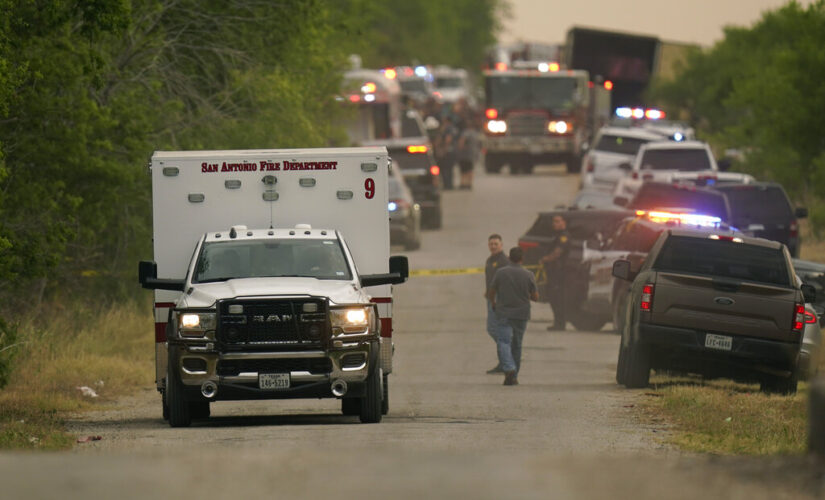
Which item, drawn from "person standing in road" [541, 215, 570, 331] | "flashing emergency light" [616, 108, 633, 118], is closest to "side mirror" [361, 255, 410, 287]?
"person standing in road" [541, 215, 570, 331]

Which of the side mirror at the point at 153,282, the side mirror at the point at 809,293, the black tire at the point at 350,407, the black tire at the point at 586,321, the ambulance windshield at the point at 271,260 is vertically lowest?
the black tire at the point at 586,321

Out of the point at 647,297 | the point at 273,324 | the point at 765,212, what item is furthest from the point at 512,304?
the point at 765,212

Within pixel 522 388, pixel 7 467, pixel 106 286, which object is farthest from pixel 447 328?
pixel 7 467

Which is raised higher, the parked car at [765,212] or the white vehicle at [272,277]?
the white vehicle at [272,277]

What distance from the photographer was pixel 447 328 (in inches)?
1067

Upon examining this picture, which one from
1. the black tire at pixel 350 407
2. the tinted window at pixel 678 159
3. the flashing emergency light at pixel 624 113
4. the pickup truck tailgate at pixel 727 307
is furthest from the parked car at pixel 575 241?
the flashing emergency light at pixel 624 113

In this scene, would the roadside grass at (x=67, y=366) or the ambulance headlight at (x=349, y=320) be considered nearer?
the ambulance headlight at (x=349, y=320)

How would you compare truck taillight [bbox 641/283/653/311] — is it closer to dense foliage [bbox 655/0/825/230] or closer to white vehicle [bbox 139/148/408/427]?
Result: white vehicle [bbox 139/148/408/427]

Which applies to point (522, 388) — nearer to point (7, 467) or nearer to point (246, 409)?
point (246, 409)

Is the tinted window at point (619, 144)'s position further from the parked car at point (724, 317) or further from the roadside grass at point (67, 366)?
the parked car at point (724, 317)


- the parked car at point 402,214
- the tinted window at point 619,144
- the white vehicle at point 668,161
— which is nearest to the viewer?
the parked car at point 402,214

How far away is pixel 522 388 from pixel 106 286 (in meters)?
8.39

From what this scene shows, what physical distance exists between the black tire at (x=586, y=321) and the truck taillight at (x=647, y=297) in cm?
828

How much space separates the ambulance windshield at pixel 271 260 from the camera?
15289mm
